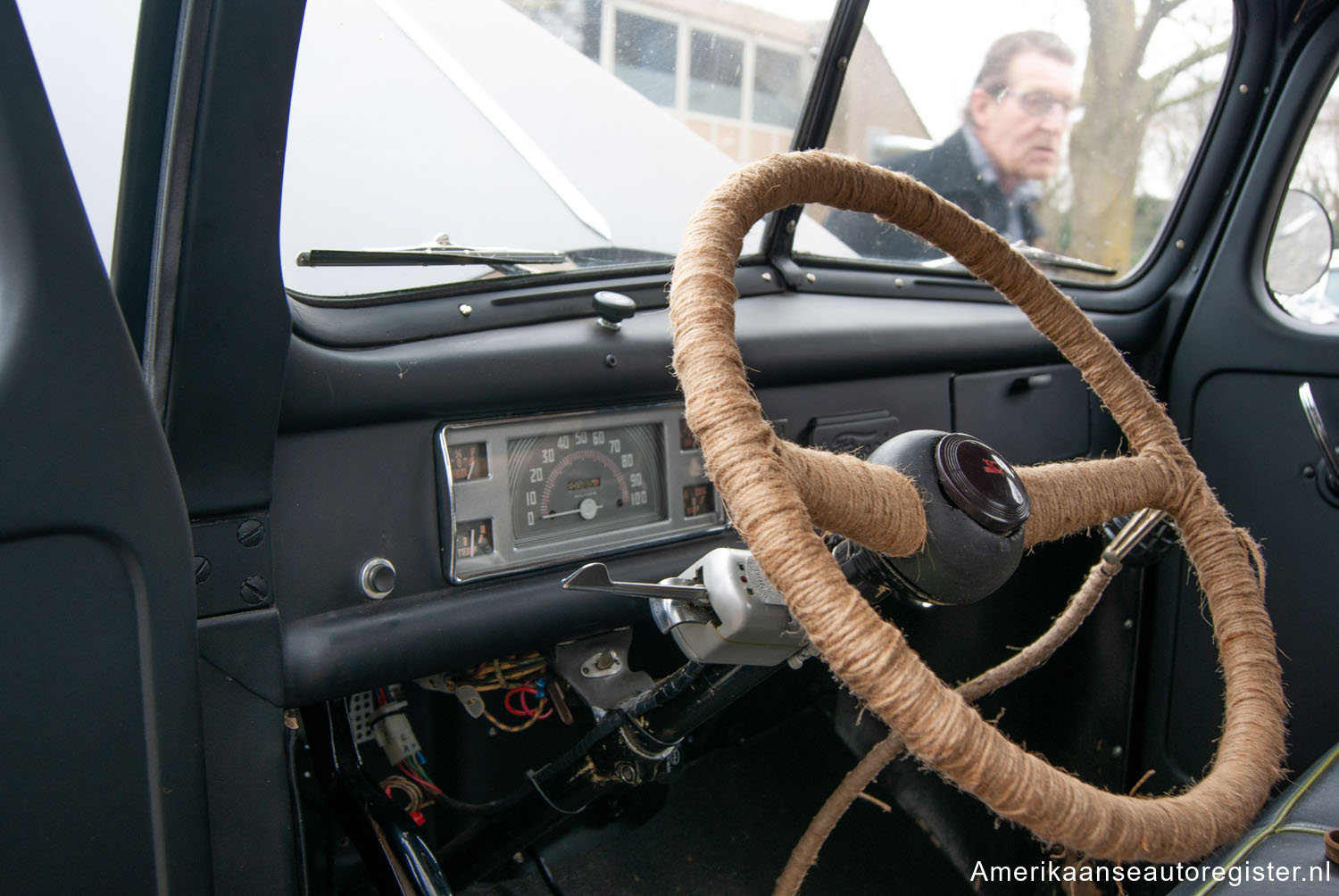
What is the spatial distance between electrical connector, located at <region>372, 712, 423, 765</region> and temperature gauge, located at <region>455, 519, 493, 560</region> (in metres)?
0.32

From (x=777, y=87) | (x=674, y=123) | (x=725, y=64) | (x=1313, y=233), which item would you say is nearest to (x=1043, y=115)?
(x=1313, y=233)

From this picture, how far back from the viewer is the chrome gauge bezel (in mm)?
1133

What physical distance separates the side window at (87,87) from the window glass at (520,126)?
217 mm

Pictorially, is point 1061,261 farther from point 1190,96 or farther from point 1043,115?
point 1190,96

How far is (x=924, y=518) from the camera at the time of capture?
73 cm

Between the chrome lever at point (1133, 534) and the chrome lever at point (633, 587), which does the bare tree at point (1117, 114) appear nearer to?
the chrome lever at point (1133, 534)

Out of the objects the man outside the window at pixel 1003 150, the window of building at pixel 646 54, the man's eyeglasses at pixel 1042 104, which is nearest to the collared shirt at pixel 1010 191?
the man outside the window at pixel 1003 150

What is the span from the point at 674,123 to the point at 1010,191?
86 cm

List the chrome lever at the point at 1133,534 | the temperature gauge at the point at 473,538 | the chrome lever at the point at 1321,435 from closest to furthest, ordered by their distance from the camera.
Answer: the chrome lever at the point at 1133,534
the temperature gauge at the point at 473,538
the chrome lever at the point at 1321,435

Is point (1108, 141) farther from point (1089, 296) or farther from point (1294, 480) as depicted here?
point (1294, 480)

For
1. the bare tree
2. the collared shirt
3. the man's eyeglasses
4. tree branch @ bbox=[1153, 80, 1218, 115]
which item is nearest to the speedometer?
the collared shirt

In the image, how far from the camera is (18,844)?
0.70m

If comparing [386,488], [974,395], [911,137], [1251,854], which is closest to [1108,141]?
[911,137]

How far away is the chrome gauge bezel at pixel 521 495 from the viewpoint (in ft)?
3.72
